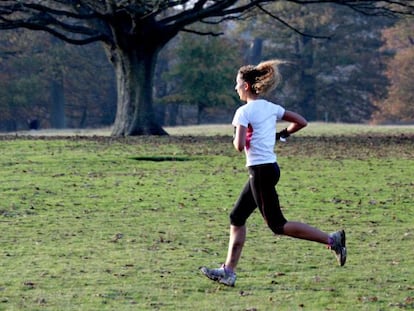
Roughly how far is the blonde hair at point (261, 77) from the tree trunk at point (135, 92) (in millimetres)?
21033

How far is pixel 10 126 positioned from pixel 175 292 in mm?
59695

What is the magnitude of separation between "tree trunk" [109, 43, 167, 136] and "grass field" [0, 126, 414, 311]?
6.55 metres

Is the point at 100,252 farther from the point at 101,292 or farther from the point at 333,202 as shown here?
the point at 333,202

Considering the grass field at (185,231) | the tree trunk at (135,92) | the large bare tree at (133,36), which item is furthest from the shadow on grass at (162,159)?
the tree trunk at (135,92)

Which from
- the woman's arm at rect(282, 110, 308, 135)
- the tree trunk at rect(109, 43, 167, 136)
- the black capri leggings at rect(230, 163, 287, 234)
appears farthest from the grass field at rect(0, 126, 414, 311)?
the tree trunk at rect(109, 43, 167, 136)

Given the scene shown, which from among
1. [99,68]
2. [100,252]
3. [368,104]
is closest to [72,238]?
[100,252]

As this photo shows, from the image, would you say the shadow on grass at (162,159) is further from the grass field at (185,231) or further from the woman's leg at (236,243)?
the woman's leg at (236,243)

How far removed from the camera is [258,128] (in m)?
7.57

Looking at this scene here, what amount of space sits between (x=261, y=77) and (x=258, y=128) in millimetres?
426

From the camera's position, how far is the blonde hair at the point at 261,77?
300 inches

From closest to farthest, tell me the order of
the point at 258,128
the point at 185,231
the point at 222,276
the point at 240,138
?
the point at 240,138
the point at 258,128
the point at 222,276
the point at 185,231

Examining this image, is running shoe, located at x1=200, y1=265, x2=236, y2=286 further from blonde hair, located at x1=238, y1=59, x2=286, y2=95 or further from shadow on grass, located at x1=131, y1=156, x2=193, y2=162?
shadow on grass, located at x1=131, y1=156, x2=193, y2=162

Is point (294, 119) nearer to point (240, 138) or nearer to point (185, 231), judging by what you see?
point (240, 138)

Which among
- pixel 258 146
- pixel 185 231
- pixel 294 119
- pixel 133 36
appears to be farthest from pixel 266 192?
pixel 133 36
